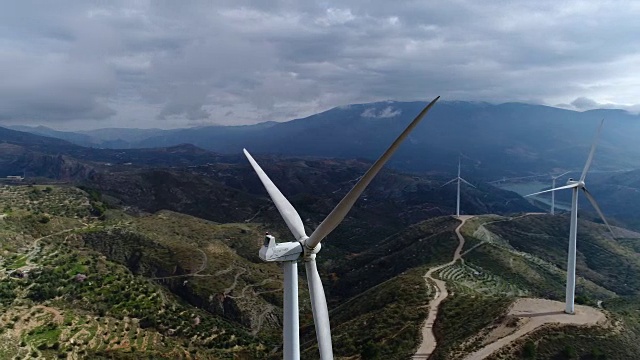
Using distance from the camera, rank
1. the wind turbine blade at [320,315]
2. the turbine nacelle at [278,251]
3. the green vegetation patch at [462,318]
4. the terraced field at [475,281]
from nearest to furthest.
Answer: the wind turbine blade at [320,315], the turbine nacelle at [278,251], the green vegetation patch at [462,318], the terraced field at [475,281]

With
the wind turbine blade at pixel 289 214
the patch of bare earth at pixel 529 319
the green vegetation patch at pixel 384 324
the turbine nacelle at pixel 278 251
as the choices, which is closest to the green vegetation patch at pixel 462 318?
the patch of bare earth at pixel 529 319

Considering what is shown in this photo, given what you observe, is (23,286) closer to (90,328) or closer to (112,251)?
(90,328)

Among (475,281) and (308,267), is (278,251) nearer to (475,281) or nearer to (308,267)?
(308,267)

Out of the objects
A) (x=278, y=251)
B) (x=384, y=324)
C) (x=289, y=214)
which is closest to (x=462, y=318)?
(x=384, y=324)

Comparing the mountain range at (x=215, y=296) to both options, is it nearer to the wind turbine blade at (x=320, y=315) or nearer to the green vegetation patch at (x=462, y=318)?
the green vegetation patch at (x=462, y=318)

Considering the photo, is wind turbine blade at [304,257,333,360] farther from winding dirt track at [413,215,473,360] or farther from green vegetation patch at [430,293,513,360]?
winding dirt track at [413,215,473,360]
